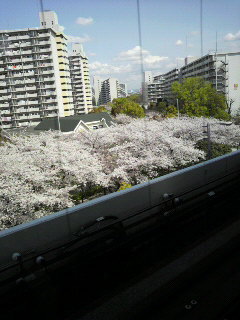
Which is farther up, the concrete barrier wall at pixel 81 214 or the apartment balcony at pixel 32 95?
the apartment balcony at pixel 32 95

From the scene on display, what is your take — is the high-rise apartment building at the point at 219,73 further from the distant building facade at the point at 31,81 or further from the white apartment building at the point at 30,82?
the white apartment building at the point at 30,82

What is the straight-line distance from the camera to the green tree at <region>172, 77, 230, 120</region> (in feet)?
33.4

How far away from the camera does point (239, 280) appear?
6.93 feet

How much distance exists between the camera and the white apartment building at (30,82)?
12398mm

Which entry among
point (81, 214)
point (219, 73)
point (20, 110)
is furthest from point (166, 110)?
point (81, 214)

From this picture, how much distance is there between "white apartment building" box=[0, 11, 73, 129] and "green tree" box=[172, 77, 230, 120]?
18.1 ft

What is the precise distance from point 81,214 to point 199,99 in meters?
9.02

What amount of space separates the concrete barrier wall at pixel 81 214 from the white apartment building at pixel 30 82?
941 centimetres

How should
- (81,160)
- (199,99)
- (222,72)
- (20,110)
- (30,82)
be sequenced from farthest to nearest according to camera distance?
1. (20,110)
2. (30,82)
3. (199,99)
4. (222,72)
5. (81,160)

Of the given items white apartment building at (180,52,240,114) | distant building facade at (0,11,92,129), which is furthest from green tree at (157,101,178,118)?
distant building facade at (0,11,92,129)

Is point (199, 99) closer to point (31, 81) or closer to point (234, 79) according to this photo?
point (234, 79)

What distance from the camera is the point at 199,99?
1054 cm

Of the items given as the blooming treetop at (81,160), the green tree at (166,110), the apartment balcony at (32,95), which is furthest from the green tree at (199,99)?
the apartment balcony at (32,95)

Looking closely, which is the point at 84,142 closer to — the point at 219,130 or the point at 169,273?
the point at 219,130
